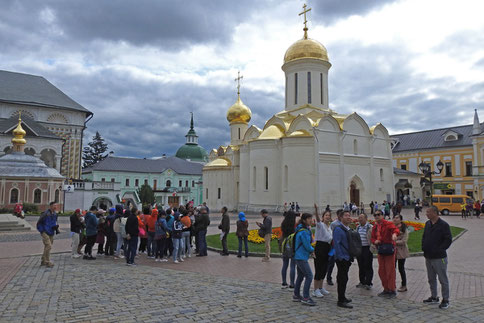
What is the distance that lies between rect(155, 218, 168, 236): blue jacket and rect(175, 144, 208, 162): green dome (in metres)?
75.5

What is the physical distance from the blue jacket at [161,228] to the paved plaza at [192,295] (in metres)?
0.91

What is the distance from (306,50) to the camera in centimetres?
3284

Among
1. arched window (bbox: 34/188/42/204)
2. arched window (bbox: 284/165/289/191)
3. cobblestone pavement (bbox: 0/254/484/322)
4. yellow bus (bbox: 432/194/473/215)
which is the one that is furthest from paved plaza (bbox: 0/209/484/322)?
yellow bus (bbox: 432/194/473/215)

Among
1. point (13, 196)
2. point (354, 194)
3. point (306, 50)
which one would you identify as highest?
point (306, 50)

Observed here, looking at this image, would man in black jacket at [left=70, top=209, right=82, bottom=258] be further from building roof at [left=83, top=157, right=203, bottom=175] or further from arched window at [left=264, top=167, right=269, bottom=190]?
building roof at [left=83, top=157, right=203, bottom=175]

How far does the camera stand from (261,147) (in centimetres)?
3123

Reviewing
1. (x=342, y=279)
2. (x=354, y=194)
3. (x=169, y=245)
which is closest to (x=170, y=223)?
(x=169, y=245)

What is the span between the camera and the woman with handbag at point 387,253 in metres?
A: 6.52

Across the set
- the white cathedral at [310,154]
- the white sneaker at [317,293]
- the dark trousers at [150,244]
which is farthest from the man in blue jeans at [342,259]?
the white cathedral at [310,154]

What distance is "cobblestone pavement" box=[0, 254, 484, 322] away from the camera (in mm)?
5324

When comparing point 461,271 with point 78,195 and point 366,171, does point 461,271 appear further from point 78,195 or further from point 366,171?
point 78,195

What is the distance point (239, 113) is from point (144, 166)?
2837cm

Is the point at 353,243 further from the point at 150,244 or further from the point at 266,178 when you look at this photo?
the point at 266,178

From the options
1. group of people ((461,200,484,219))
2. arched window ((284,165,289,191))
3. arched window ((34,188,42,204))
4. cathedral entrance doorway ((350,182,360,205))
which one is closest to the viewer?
group of people ((461,200,484,219))
